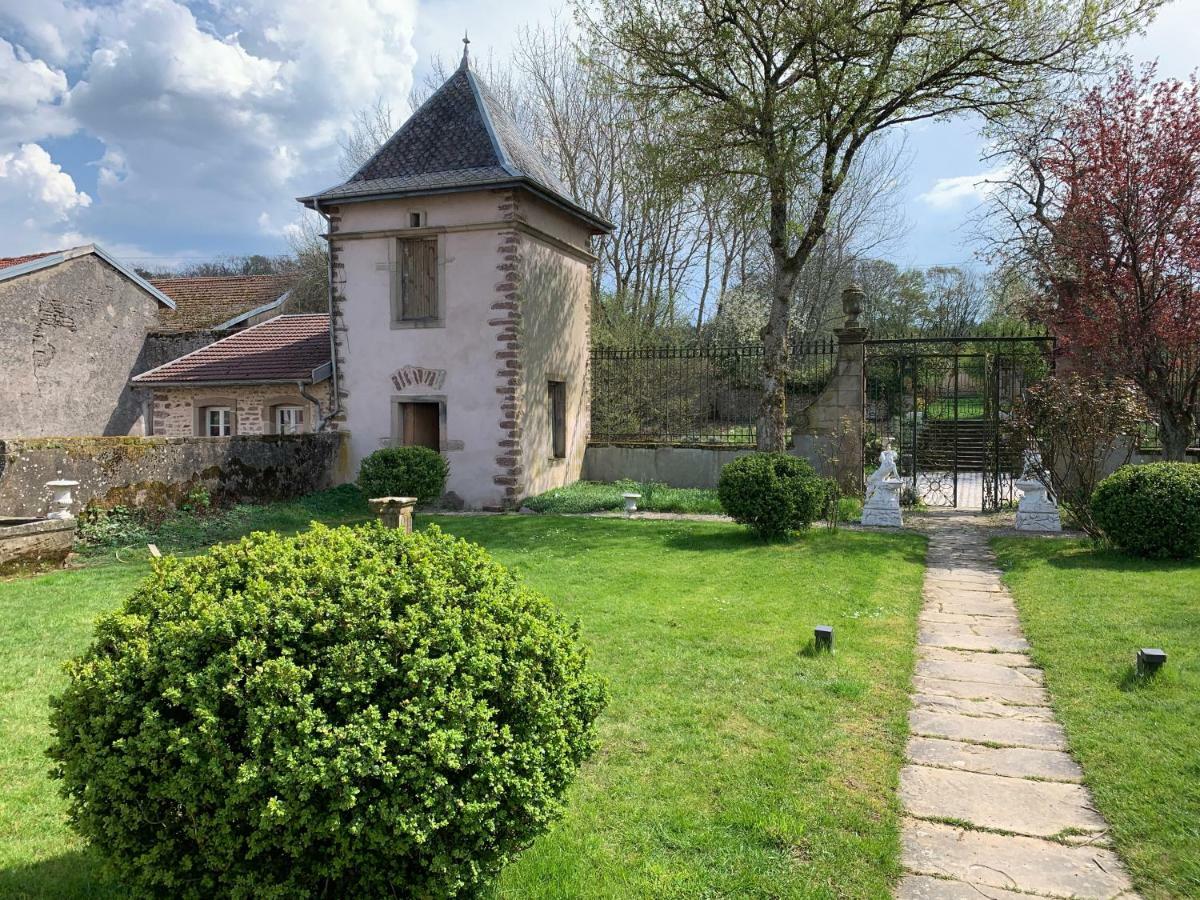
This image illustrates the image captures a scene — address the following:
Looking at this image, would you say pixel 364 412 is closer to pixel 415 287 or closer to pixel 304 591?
pixel 415 287

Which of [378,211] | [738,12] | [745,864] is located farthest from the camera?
[378,211]

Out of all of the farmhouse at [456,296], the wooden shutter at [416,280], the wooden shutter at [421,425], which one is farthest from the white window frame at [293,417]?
the wooden shutter at [416,280]

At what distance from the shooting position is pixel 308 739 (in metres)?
2.20

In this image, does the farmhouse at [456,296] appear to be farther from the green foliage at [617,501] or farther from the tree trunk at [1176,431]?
the tree trunk at [1176,431]

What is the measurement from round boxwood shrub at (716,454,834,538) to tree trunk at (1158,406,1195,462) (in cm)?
527

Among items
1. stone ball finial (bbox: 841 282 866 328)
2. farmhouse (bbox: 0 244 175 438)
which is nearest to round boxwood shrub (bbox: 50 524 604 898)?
stone ball finial (bbox: 841 282 866 328)

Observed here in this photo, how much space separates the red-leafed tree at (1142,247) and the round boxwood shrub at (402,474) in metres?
10.2

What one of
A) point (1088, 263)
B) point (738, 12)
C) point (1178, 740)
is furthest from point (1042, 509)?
point (738, 12)

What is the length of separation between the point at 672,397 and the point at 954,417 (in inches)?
225

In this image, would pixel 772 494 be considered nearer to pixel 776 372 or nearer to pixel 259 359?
pixel 776 372

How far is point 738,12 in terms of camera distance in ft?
40.7

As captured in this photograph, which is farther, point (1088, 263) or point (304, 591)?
point (1088, 263)

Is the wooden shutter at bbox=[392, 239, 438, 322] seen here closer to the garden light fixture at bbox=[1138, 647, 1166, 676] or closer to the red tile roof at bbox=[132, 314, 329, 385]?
the red tile roof at bbox=[132, 314, 329, 385]

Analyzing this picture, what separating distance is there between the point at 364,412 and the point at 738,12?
30.8ft
